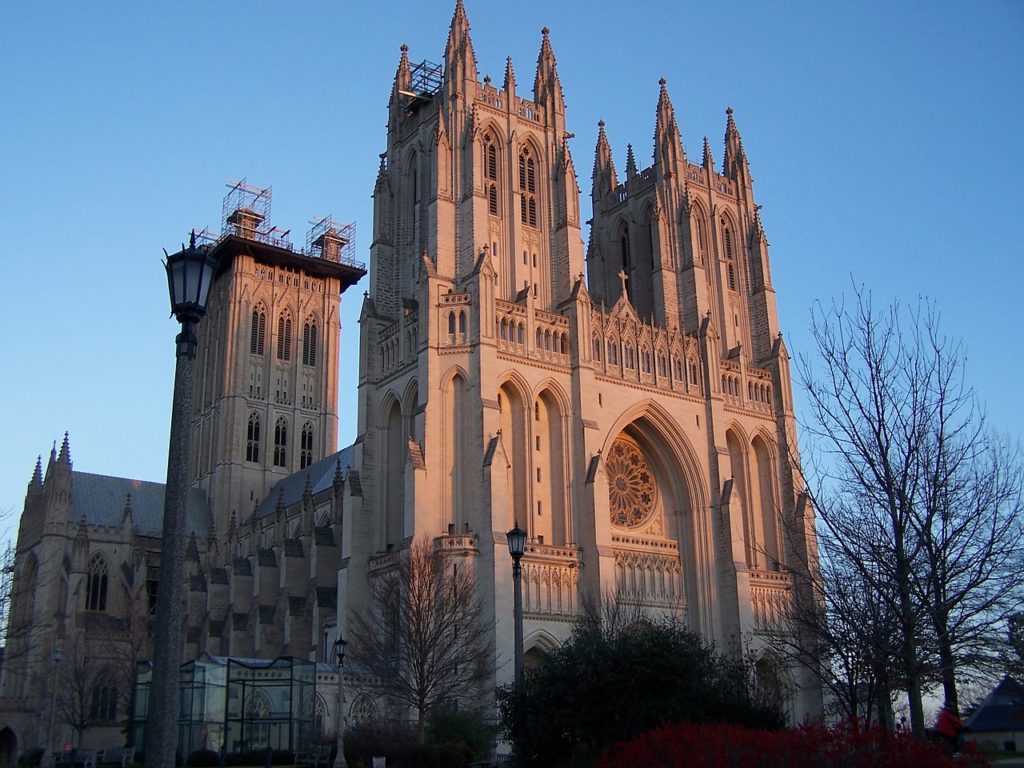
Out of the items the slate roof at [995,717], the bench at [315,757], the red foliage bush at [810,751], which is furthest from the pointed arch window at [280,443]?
the red foliage bush at [810,751]

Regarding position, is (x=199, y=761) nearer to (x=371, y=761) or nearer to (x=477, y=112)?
(x=371, y=761)

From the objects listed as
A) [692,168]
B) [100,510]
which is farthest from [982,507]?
[100,510]

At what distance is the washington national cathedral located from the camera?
44.9m

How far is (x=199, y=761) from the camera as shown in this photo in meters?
31.9

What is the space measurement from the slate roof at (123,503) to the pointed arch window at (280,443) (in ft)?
20.1

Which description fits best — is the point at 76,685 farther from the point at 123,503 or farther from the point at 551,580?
the point at 551,580

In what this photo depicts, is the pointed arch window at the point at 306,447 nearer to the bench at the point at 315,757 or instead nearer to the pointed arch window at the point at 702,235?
the pointed arch window at the point at 702,235

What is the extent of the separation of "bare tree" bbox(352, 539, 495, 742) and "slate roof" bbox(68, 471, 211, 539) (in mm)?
38131

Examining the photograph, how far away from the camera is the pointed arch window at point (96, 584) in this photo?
70.1m

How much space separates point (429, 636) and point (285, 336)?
51.3 metres

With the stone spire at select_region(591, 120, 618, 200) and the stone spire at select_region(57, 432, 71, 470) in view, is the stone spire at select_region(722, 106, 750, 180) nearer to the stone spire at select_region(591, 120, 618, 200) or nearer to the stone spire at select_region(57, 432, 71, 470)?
the stone spire at select_region(591, 120, 618, 200)

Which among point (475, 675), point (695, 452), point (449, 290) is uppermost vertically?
point (449, 290)

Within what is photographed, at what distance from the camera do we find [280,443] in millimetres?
82938

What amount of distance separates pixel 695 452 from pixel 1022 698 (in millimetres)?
18174
